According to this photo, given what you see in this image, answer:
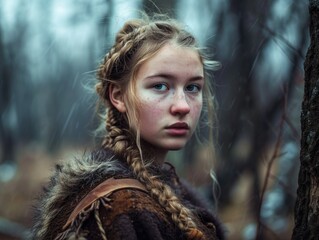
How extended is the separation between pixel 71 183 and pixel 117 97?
464 mm

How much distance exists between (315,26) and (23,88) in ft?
49.7

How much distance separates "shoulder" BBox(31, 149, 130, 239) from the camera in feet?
9.87

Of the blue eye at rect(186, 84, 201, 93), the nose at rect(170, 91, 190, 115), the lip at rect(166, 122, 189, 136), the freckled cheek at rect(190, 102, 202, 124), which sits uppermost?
the blue eye at rect(186, 84, 201, 93)

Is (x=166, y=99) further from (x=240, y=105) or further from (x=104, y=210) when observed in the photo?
(x=240, y=105)

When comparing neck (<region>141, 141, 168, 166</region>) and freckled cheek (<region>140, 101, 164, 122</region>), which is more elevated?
freckled cheek (<region>140, 101, 164, 122</region>)

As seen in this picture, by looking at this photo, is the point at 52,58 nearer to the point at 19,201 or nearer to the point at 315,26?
the point at 19,201

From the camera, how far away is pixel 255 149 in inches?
288

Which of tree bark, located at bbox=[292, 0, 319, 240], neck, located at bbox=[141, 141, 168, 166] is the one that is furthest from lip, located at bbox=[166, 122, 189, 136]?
tree bark, located at bbox=[292, 0, 319, 240]

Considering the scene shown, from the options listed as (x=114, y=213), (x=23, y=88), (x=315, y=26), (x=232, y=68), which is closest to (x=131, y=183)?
(x=114, y=213)

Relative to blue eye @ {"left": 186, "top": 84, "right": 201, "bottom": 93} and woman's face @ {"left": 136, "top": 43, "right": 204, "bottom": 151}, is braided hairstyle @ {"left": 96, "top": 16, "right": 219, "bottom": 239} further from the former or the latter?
blue eye @ {"left": 186, "top": 84, "right": 201, "bottom": 93}

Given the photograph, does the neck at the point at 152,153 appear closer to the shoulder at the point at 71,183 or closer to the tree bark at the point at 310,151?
the shoulder at the point at 71,183

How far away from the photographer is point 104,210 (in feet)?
9.30

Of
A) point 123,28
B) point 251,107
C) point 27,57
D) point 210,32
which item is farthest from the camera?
point 27,57

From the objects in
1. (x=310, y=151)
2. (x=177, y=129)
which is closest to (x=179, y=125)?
(x=177, y=129)
